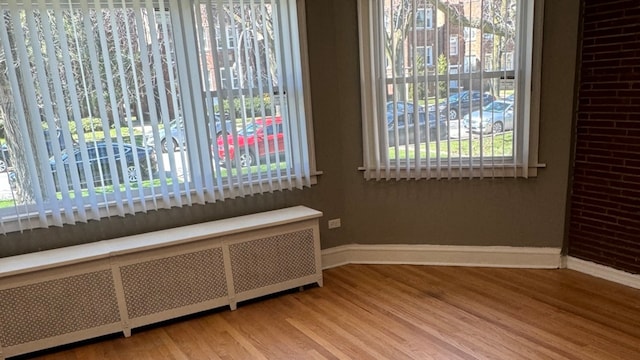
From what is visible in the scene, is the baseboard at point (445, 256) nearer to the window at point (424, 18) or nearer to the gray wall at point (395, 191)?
the gray wall at point (395, 191)

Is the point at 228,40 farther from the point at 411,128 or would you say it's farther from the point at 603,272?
the point at 603,272

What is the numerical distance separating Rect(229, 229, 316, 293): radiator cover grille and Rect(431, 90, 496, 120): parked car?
1.35 meters

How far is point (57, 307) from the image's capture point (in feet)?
8.74

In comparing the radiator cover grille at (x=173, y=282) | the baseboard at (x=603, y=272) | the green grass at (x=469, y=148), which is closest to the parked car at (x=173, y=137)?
the radiator cover grille at (x=173, y=282)

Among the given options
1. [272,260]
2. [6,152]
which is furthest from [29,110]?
[272,260]

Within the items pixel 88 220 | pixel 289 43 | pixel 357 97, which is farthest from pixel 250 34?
pixel 88 220

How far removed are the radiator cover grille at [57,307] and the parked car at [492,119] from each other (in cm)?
266

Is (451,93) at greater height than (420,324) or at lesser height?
greater

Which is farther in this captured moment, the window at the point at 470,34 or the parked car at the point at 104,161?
the window at the point at 470,34

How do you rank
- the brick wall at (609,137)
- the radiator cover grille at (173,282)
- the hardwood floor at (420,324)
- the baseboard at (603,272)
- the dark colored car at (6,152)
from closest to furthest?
the hardwood floor at (420,324) < the dark colored car at (6,152) < the radiator cover grille at (173,282) < the brick wall at (609,137) < the baseboard at (603,272)

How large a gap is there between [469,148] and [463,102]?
0.35 meters

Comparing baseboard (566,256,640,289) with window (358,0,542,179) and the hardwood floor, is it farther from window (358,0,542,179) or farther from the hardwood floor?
window (358,0,542,179)

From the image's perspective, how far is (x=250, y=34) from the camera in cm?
321

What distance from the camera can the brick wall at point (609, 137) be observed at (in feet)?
9.68
